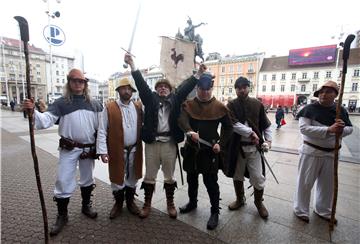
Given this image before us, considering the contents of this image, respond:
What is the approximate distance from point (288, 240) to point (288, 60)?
50.2 meters

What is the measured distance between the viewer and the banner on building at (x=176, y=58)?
5.83 metres

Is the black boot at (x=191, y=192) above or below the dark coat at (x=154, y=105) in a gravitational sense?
below

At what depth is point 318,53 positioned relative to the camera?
4075 centimetres

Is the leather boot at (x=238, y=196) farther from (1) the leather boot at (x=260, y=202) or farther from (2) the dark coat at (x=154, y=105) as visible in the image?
(2) the dark coat at (x=154, y=105)

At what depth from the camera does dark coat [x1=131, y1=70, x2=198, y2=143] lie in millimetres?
2582

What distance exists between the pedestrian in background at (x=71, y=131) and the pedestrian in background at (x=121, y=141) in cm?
16

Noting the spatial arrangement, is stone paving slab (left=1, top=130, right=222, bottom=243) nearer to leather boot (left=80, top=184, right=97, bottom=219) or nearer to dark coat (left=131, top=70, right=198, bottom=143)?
leather boot (left=80, top=184, right=97, bottom=219)

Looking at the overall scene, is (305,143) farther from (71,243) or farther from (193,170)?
(71,243)

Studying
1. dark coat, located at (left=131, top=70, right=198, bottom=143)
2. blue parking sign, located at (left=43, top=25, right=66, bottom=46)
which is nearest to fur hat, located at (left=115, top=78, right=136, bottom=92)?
dark coat, located at (left=131, top=70, right=198, bottom=143)

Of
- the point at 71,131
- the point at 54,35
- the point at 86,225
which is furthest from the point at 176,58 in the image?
the point at 54,35

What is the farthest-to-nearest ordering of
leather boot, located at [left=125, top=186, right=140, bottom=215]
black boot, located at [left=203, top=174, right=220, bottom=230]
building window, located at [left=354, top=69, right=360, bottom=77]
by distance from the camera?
building window, located at [left=354, top=69, right=360, bottom=77] < leather boot, located at [left=125, top=186, right=140, bottom=215] < black boot, located at [left=203, top=174, right=220, bottom=230]

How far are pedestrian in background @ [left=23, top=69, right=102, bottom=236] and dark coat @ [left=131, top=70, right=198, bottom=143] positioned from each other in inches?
25.7

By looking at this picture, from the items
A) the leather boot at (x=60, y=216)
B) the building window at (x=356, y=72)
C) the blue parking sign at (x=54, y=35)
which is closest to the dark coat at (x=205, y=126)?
the leather boot at (x=60, y=216)

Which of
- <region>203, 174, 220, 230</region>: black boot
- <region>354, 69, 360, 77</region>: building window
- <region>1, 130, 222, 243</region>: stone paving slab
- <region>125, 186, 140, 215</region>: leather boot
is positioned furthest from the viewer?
<region>354, 69, 360, 77</region>: building window
